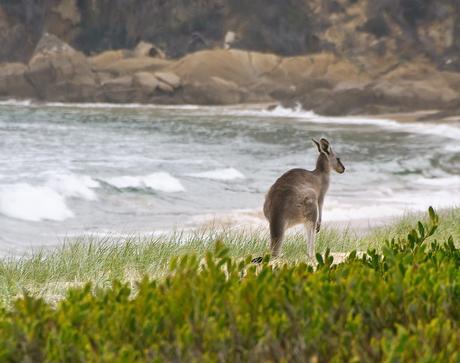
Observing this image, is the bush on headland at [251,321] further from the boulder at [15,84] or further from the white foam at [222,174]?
the boulder at [15,84]

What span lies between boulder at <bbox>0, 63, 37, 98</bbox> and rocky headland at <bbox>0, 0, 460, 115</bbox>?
0.07 m

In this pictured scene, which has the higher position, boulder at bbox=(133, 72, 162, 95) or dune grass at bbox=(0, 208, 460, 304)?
boulder at bbox=(133, 72, 162, 95)

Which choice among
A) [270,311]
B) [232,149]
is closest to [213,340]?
[270,311]

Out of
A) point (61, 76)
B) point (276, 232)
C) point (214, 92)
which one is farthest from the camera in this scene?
point (61, 76)

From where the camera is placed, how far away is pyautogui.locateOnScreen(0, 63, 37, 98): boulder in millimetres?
64750

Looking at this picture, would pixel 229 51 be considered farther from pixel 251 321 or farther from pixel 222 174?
pixel 251 321

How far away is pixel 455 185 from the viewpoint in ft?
72.7

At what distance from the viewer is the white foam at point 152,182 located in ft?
69.9

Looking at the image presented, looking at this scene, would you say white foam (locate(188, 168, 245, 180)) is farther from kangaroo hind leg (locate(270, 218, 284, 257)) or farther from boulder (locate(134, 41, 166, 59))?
boulder (locate(134, 41, 166, 59))

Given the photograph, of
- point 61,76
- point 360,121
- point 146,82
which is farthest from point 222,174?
point 61,76

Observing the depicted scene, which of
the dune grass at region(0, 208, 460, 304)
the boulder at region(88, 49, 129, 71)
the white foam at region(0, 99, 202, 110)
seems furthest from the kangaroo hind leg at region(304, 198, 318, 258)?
the boulder at region(88, 49, 129, 71)

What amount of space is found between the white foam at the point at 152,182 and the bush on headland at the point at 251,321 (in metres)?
17.3

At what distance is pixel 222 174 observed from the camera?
23.9m

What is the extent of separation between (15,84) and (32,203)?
48186 millimetres
